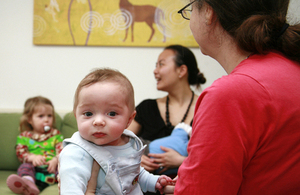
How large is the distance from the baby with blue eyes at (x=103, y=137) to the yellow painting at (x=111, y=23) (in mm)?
1779

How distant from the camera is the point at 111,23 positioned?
8.91 ft

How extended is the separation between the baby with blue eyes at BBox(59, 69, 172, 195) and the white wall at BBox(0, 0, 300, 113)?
175 centimetres

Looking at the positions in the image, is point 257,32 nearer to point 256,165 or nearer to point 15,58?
point 256,165

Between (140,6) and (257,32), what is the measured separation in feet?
6.72

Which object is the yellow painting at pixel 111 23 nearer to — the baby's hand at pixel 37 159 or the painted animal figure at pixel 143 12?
the painted animal figure at pixel 143 12

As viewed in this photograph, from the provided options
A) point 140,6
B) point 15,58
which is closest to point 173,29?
point 140,6

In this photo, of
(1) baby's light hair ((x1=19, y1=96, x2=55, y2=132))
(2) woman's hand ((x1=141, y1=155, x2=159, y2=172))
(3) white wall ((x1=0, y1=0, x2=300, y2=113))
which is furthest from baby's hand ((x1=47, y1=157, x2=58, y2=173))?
(2) woman's hand ((x1=141, y1=155, x2=159, y2=172))

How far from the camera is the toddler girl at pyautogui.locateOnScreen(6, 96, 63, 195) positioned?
2.14m

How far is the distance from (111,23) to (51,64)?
0.79 metres

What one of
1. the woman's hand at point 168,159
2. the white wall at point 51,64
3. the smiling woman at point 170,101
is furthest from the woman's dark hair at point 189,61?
the woman's hand at point 168,159

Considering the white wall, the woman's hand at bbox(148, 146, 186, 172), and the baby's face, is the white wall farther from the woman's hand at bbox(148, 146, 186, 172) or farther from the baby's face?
the baby's face

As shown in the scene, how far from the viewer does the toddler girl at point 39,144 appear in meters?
2.14

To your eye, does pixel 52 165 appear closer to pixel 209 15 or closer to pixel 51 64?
pixel 51 64

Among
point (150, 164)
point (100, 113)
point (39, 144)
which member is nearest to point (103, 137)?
point (100, 113)
